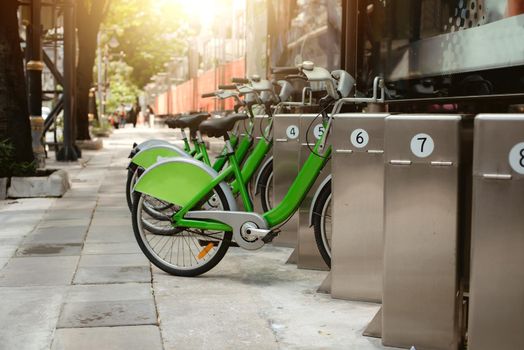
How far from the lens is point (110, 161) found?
1850 cm

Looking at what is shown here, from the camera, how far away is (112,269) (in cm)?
609

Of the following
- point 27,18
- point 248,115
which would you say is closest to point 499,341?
point 248,115

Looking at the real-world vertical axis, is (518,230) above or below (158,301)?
above

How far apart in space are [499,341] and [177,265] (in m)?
2.83

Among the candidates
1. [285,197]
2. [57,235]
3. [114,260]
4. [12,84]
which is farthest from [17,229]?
[285,197]

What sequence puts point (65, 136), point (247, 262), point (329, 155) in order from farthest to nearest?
point (65, 136), point (247, 262), point (329, 155)

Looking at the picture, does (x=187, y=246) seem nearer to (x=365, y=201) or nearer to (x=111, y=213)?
(x=365, y=201)

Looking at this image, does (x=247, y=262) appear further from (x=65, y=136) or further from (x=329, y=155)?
(x=65, y=136)

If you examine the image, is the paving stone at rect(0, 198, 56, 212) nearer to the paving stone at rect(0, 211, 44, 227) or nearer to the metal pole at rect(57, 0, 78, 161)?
the paving stone at rect(0, 211, 44, 227)

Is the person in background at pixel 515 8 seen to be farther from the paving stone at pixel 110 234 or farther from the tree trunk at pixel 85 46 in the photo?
the tree trunk at pixel 85 46

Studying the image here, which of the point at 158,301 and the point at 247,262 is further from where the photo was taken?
the point at 247,262

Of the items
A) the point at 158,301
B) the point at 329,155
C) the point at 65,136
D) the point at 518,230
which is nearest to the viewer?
the point at 518,230

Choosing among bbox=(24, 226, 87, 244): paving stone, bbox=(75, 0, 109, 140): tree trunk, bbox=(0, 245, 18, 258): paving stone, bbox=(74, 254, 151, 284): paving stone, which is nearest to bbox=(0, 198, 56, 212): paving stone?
bbox=(24, 226, 87, 244): paving stone

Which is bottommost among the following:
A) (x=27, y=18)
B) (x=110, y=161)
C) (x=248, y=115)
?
(x=110, y=161)
